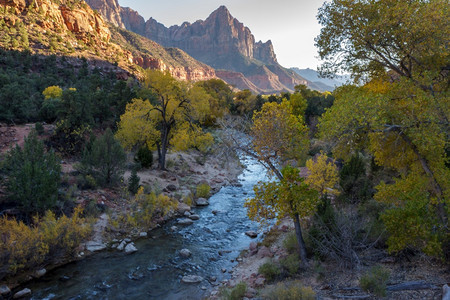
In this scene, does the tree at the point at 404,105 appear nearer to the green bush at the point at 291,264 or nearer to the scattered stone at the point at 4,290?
the green bush at the point at 291,264

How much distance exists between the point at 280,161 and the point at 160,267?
6.39 meters

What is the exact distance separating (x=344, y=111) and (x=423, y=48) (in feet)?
10.6

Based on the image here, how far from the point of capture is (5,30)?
49031 mm

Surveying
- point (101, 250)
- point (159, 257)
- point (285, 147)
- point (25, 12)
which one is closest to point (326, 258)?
point (285, 147)

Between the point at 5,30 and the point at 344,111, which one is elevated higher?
the point at 5,30

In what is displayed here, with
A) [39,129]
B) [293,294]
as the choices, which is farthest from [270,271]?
[39,129]

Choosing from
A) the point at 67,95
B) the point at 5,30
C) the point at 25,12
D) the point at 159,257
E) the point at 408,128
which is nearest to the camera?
the point at 408,128

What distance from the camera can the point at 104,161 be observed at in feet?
50.1

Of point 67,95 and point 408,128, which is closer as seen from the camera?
point 408,128

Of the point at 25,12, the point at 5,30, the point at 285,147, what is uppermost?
the point at 25,12

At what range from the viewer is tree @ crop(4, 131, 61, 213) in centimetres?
1035

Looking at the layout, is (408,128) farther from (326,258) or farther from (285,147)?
(326,258)

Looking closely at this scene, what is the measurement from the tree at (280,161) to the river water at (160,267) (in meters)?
1.71

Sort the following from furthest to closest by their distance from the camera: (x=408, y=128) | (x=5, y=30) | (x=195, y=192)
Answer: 1. (x=5, y=30)
2. (x=195, y=192)
3. (x=408, y=128)
